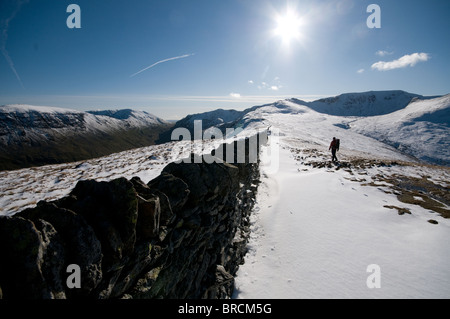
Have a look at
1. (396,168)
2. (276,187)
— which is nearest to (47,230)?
(276,187)

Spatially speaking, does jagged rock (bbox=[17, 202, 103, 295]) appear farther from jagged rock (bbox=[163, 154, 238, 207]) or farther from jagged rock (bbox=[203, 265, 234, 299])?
jagged rock (bbox=[203, 265, 234, 299])

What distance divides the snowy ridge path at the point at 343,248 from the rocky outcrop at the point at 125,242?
234 cm

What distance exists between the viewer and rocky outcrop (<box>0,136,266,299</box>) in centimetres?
261

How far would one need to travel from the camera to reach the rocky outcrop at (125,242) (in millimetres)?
2607

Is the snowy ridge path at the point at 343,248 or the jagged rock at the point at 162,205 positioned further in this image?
the snowy ridge path at the point at 343,248

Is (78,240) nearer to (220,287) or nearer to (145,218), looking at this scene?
(145,218)

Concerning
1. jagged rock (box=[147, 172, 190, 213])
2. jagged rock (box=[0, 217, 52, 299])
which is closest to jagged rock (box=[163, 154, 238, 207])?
jagged rock (box=[147, 172, 190, 213])

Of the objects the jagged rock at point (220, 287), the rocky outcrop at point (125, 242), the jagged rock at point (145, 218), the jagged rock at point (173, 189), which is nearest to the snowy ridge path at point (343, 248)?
the jagged rock at point (220, 287)

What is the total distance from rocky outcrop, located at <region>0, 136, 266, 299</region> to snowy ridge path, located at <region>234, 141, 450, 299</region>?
2.34 metres

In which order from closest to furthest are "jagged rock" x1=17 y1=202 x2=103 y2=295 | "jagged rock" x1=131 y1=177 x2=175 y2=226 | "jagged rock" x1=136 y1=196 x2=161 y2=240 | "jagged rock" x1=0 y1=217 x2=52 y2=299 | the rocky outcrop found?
"jagged rock" x1=0 y1=217 x2=52 y2=299 < the rocky outcrop < "jagged rock" x1=17 y1=202 x2=103 y2=295 < "jagged rock" x1=136 y1=196 x2=161 y2=240 < "jagged rock" x1=131 y1=177 x2=175 y2=226

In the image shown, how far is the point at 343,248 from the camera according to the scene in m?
8.88

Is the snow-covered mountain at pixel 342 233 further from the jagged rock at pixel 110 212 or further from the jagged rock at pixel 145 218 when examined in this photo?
the jagged rock at pixel 110 212
